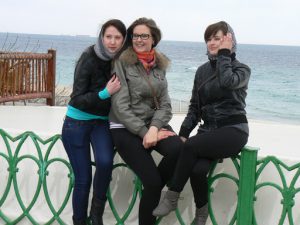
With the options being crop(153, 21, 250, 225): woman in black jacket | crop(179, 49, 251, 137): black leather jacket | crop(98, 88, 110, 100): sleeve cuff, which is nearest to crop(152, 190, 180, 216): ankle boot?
crop(153, 21, 250, 225): woman in black jacket

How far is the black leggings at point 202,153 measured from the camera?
10.4ft

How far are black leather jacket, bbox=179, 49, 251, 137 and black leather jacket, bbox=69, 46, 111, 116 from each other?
2.23ft

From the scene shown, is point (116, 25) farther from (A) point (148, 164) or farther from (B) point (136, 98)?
(A) point (148, 164)

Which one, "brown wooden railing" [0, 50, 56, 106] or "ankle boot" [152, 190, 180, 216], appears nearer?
"ankle boot" [152, 190, 180, 216]

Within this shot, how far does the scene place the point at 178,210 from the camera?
12.0 ft

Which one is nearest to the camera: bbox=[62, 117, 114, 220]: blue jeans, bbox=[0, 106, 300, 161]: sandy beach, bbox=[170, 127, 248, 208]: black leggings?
bbox=[170, 127, 248, 208]: black leggings

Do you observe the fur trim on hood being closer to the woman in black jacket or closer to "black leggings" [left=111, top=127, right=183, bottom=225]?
the woman in black jacket

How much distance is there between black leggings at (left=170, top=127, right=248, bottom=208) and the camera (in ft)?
10.4

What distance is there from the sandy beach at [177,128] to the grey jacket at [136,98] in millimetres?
1094

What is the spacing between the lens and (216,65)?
3332 mm

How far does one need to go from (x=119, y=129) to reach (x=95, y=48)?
598 mm

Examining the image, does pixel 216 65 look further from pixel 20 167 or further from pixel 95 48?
pixel 20 167

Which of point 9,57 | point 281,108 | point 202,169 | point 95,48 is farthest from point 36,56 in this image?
point 281,108

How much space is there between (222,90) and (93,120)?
96 cm
